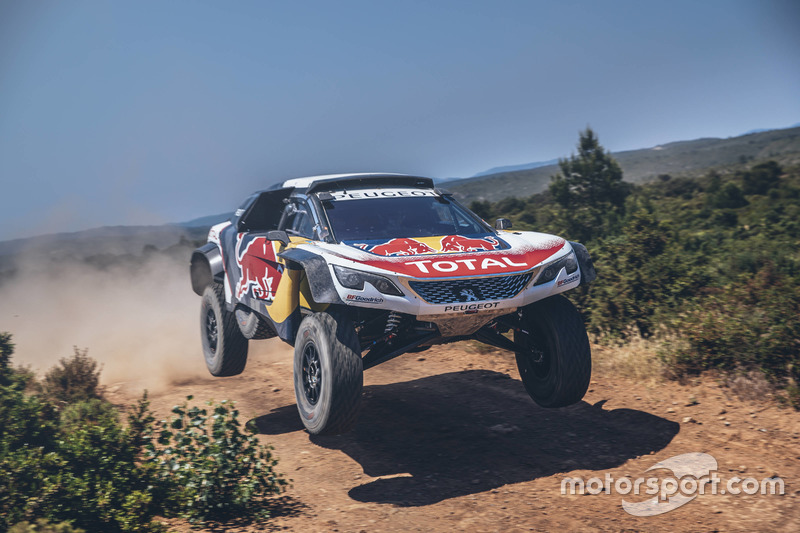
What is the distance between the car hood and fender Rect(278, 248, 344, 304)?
0.12m

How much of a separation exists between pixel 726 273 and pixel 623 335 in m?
4.01

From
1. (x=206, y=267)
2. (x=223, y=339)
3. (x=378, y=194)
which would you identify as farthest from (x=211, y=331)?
(x=378, y=194)

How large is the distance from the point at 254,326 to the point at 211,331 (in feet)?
6.18

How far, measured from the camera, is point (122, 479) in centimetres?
464

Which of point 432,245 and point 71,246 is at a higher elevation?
point 71,246

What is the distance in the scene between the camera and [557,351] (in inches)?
225

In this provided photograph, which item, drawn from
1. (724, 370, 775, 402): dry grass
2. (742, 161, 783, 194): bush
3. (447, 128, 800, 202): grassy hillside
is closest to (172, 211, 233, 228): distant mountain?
(724, 370, 775, 402): dry grass

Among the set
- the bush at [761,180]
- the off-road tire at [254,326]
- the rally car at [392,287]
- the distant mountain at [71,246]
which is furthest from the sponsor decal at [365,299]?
the bush at [761,180]

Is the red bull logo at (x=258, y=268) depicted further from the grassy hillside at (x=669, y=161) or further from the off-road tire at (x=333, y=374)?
the grassy hillside at (x=669, y=161)

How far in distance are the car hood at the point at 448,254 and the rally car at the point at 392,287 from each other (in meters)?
0.01

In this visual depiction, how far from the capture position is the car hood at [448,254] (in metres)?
5.22

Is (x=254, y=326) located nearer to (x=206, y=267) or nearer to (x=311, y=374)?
(x=311, y=374)

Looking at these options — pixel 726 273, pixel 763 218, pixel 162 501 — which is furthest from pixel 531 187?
pixel 162 501

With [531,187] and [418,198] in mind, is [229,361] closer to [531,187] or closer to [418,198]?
[418,198]
